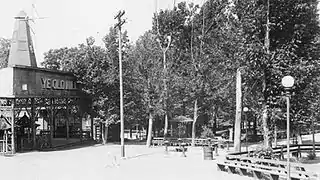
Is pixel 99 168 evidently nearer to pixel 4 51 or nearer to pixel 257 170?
pixel 257 170

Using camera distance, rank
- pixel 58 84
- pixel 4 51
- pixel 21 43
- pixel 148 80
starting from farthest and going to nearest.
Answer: pixel 4 51 → pixel 148 80 → pixel 21 43 → pixel 58 84

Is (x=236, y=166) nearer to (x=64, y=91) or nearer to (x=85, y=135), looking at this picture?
(x=64, y=91)

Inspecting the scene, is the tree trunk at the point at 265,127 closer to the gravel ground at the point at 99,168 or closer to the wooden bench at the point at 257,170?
the wooden bench at the point at 257,170

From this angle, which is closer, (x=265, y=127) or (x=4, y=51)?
(x=265, y=127)

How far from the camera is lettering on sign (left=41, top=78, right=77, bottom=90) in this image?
25.7 meters

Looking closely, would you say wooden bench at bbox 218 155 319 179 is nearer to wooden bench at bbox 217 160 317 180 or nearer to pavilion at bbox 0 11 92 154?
wooden bench at bbox 217 160 317 180

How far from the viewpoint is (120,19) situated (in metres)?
21.9

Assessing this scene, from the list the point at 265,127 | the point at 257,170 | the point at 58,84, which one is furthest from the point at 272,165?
the point at 58,84

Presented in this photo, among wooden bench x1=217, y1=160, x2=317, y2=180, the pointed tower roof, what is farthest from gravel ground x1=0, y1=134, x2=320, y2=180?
the pointed tower roof

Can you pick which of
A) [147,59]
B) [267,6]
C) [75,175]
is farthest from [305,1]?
[147,59]

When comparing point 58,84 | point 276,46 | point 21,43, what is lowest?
point 58,84

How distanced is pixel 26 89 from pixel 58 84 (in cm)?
398

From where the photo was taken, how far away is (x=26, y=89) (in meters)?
Result: 23.6

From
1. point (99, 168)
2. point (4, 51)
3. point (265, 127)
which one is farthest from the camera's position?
point (4, 51)
